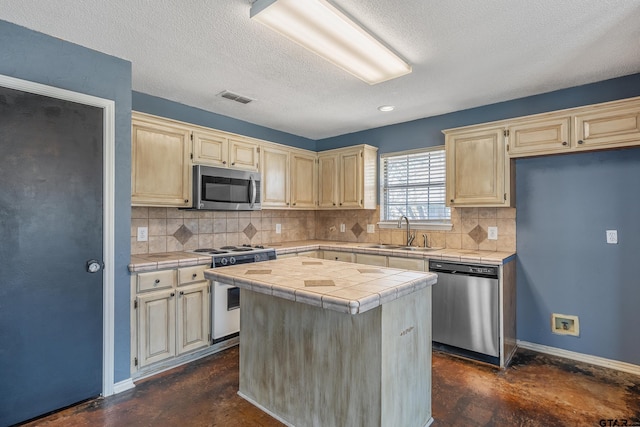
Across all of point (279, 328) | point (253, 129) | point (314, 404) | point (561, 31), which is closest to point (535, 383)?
point (314, 404)

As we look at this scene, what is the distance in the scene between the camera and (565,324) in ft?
9.92

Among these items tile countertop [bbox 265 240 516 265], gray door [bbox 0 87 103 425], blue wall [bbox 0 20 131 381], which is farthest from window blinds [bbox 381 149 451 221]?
gray door [bbox 0 87 103 425]

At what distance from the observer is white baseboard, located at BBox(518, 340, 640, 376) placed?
2.71 metres

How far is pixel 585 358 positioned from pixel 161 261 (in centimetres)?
376

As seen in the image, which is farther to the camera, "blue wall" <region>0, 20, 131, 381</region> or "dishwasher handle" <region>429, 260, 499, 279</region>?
"dishwasher handle" <region>429, 260, 499, 279</region>

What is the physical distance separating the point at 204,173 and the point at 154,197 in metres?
0.52

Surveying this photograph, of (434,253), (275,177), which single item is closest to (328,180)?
(275,177)

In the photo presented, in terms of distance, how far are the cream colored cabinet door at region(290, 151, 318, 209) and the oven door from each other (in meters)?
1.58

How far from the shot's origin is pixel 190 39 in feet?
7.13

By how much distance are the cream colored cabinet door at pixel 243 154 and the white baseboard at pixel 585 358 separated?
3.37m

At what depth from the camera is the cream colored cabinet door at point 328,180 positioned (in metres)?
4.46

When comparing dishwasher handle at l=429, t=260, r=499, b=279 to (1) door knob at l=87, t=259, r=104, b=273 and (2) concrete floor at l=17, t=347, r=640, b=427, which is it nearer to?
(2) concrete floor at l=17, t=347, r=640, b=427

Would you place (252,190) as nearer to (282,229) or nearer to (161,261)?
A: (282,229)

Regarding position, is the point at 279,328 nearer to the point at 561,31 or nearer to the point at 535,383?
the point at 535,383
